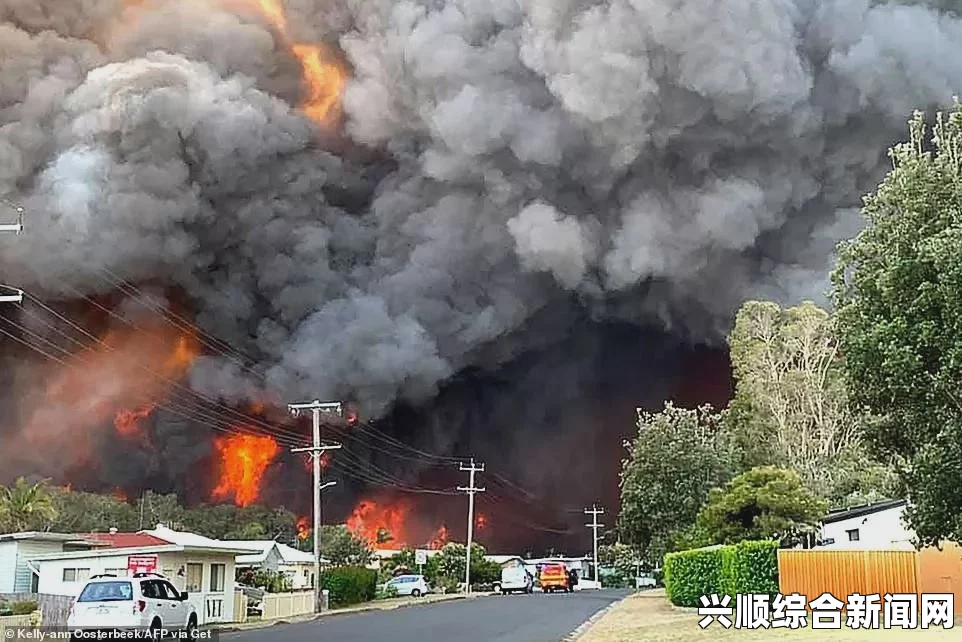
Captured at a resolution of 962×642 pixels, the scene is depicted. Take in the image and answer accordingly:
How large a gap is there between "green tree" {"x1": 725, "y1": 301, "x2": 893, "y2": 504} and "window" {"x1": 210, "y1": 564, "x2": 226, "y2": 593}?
26.1 meters

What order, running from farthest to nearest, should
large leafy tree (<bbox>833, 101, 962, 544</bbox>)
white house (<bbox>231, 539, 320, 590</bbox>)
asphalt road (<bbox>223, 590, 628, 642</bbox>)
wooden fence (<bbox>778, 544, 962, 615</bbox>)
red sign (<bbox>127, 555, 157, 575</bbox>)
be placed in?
1. white house (<bbox>231, 539, 320, 590</bbox>)
2. red sign (<bbox>127, 555, 157, 575</bbox>)
3. wooden fence (<bbox>778, 544, 962, 615</bbox>)
4. asphalt road (<bbox>223, 590, 628, 642</bbox>)
5. large leafy tree (<bbox>833, 101, 962, 544</bbox>)

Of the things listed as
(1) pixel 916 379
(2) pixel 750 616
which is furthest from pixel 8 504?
(1) pixel 916 379

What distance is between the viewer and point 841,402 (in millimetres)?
50469

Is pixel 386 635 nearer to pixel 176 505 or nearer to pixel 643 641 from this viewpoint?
pixel 643 641

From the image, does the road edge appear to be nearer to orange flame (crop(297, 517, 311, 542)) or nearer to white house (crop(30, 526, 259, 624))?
white house (crop(30, 526, 259, 624))

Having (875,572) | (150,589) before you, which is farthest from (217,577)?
(875,572)

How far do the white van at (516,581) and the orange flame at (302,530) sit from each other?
21.6m

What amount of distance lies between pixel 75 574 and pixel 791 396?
33947 millimetres

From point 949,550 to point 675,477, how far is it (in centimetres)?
2239

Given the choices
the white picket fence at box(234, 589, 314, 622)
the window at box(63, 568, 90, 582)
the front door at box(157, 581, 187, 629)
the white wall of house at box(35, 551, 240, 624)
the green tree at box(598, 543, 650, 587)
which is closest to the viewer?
the front door at box(157, 581, 187, 629)

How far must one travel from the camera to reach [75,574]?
3984 centimetres

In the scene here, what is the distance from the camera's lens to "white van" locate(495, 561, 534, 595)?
72.9m

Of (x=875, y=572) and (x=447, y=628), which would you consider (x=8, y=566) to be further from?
(x=875, y=572)

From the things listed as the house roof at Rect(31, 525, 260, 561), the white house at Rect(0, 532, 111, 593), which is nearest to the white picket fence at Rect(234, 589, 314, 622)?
the house roof at Rect(31, 525, 260, 561)
